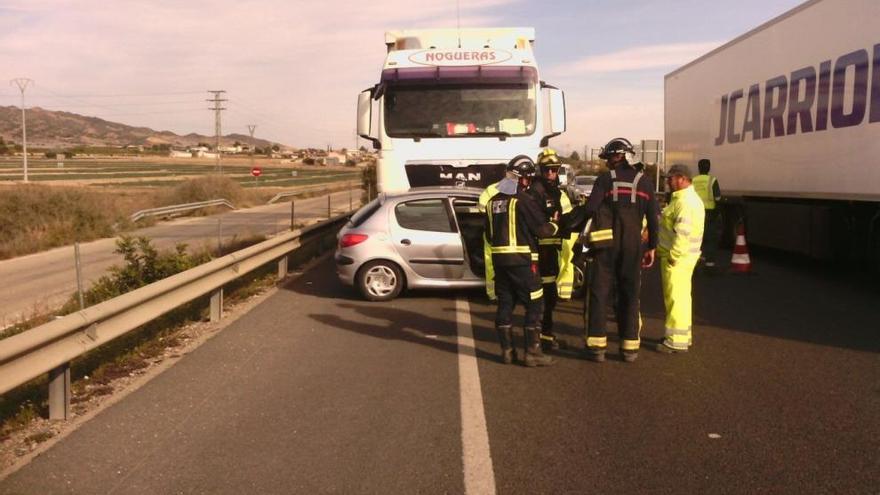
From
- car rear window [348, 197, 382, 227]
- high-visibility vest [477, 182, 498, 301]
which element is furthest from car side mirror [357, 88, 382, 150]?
high-visibility vest [477, 182, 498, 301]

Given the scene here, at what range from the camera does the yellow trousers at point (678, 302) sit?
7.43m

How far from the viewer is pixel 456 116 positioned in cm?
1279

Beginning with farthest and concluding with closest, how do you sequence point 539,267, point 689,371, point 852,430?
point 539,267 → point 689,371 → point 852,430

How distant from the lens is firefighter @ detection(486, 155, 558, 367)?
6941 millimetres

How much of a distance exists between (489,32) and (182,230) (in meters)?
14.5

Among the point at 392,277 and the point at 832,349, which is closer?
the point at 832,349

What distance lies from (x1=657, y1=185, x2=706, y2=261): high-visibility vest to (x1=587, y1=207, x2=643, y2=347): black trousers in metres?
0.59

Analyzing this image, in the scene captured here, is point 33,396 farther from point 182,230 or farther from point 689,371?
point 182,230

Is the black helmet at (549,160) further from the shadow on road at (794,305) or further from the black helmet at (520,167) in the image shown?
the shadow on road at (794,305)

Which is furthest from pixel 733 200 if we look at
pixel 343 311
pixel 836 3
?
pixel 343 311

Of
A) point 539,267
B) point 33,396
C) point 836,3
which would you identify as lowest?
point 33,396

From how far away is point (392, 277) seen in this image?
10477 millimetres

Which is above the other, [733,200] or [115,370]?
[733,200]

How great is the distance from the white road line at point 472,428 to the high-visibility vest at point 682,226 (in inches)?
79.1
